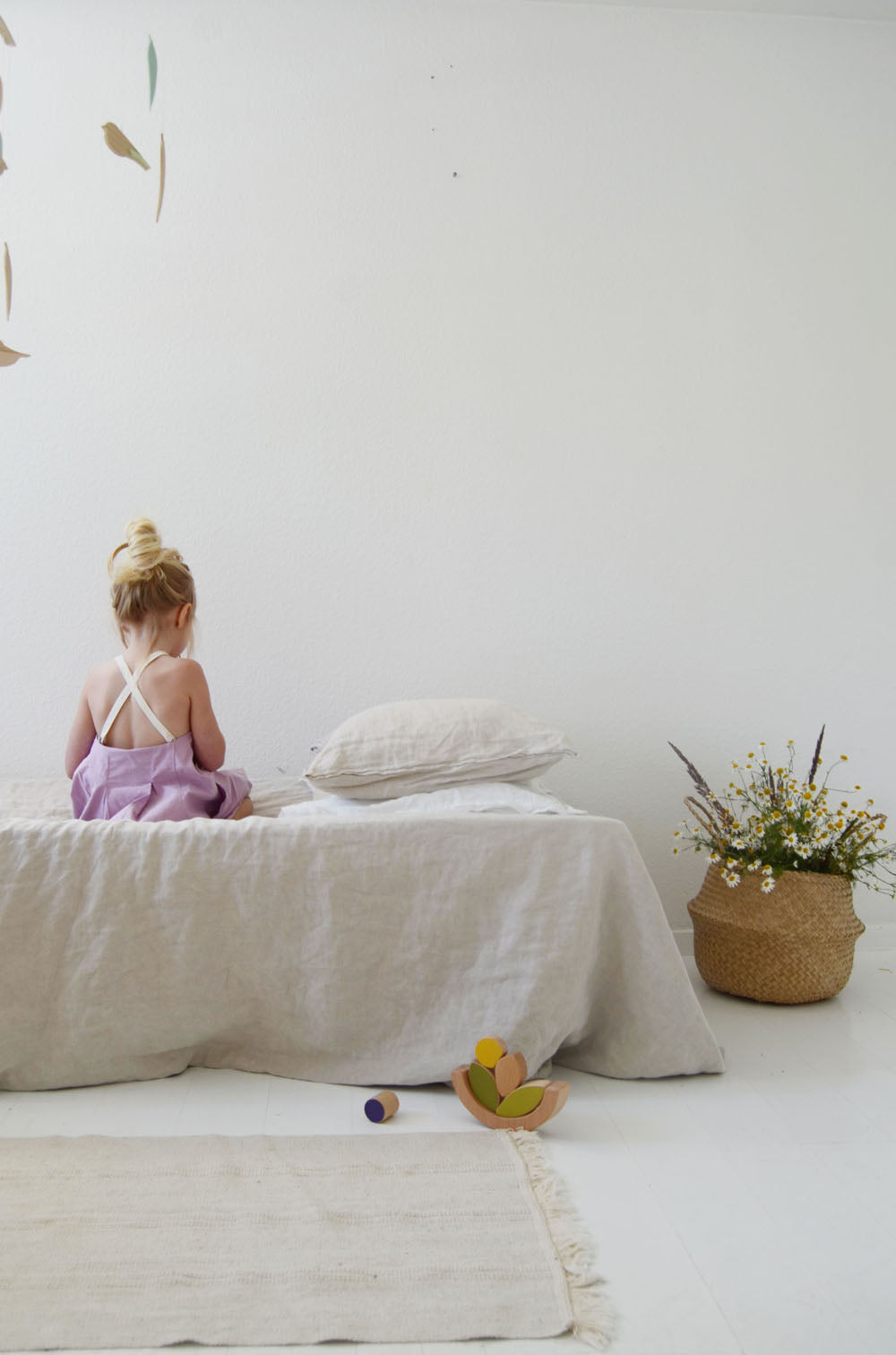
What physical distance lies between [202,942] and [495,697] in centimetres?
119

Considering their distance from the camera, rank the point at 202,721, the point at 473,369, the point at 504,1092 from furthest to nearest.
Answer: the point at 473,369 → the point at 202,721 → the point at 504,1092

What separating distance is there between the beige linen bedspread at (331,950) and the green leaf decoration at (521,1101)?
0.61 feet

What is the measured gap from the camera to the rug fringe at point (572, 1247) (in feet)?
4.06

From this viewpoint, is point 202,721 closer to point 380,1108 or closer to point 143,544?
point 143,544

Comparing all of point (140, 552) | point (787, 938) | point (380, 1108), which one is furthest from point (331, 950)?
point (787, 938)

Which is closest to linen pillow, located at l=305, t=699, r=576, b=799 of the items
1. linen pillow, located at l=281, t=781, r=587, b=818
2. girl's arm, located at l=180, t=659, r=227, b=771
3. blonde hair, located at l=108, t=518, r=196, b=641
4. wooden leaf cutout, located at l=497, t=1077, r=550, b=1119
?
linen pillow, located at l=281, t=781, r=587, b=818

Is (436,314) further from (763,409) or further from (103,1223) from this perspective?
(103,1223)

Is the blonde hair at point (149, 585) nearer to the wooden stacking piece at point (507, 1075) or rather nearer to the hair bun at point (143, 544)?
the hair bun at point (143, 544)

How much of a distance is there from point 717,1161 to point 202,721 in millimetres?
1255

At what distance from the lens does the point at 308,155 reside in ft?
9.26

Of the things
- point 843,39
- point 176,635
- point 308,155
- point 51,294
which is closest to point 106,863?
point 176,635

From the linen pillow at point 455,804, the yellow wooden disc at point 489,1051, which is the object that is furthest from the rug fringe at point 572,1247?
the linen pillow at point 455,804

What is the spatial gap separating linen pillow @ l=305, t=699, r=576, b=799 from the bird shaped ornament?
1.96 ft

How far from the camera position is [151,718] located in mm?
2234
